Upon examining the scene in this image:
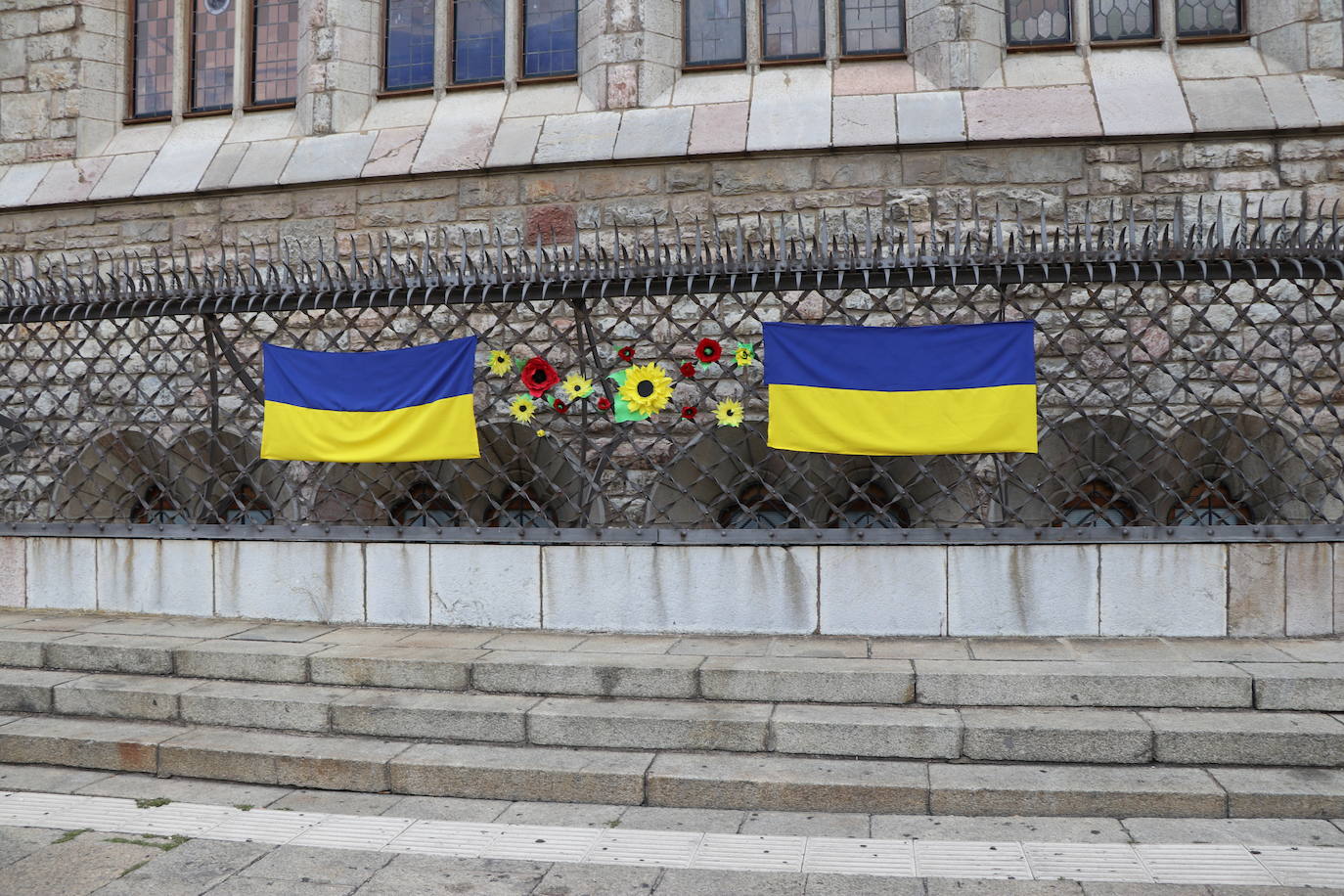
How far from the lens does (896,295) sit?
871 cm

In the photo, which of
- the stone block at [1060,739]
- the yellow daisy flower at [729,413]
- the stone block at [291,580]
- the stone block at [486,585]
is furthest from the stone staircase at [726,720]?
the yellow daisy flower at [729,413]

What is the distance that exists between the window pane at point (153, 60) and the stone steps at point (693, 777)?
7.86 metres

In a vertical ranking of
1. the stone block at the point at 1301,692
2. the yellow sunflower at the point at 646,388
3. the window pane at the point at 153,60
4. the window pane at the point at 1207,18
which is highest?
the window pane at the point at 153,60

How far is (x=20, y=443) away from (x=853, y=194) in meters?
7.20

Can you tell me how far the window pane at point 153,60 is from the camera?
11.0 metres

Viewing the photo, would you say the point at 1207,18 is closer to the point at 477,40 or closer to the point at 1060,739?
the point at 477,40

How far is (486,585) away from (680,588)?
119cm

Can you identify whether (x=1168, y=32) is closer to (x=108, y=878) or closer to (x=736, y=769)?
(x=736, y=769)

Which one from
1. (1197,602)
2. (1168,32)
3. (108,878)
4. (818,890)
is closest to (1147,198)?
(1168,32)

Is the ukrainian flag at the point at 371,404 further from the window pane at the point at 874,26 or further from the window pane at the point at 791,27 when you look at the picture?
the window pane at the point at 874,26

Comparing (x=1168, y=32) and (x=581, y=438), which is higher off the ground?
(x=1168, y=32)

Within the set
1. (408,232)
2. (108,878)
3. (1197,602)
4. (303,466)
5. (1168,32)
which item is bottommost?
(108,878)

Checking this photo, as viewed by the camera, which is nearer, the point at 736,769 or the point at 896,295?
the point at 736,769

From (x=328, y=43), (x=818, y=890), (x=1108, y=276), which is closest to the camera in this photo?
(x=818, y=890)
